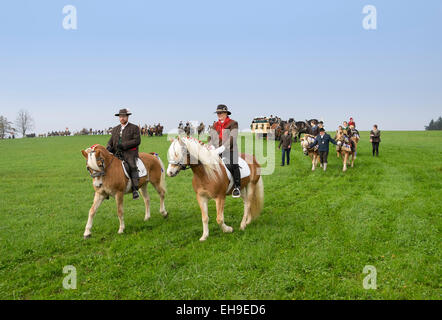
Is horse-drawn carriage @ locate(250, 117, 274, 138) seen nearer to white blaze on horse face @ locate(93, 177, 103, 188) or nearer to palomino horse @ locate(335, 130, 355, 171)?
palomino horse @ locate(335, 130, 355, 171)

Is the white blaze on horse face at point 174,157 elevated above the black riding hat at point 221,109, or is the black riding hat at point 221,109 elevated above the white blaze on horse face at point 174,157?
the black riding hat at point 221,109

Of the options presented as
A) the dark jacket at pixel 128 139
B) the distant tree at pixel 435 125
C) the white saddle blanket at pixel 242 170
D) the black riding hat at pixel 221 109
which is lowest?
the white saddle blanket at pixel 242 170

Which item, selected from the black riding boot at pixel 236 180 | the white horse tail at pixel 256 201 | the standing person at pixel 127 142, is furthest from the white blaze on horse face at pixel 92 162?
the white horse tail at pixel 256 201

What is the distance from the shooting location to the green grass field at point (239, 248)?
4.80 m

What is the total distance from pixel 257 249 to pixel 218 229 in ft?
5.55

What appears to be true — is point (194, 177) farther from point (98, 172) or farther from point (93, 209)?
point (93, 209)

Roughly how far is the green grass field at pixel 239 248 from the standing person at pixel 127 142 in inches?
62.1

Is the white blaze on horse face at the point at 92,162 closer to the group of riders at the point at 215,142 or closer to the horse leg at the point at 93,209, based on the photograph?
the horse leg at the point at 93,209

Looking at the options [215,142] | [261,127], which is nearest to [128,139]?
[215,142]

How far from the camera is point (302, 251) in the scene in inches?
236

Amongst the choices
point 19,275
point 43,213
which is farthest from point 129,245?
point 43,213

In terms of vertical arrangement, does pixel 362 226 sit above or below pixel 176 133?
below

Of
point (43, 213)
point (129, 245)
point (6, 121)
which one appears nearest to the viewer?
point (129, 245)
